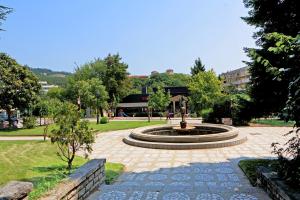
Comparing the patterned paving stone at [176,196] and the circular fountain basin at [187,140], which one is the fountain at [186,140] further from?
the patterned paving stone at [176,196]

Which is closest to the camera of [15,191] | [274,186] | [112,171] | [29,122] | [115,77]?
[15,191]

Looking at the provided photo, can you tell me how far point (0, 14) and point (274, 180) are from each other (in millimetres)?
6160

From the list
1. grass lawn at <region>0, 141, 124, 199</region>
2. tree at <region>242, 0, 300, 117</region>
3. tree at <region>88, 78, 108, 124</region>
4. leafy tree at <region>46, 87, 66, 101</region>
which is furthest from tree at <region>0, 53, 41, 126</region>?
tree at <region>242, 0, 300, 117</region>

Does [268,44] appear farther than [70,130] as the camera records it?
No

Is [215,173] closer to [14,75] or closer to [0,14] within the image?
[0,14]

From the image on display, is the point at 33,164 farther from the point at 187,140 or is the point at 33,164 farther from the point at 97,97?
the point at 97,97

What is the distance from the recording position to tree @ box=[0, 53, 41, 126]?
94.2 feet

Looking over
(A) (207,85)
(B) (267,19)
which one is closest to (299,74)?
(B) (267,19)

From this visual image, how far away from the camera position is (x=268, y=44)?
30.6ft

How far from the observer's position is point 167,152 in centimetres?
1513

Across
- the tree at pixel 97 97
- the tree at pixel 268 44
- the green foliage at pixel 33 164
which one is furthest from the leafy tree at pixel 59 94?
the tree at pixel 268 44

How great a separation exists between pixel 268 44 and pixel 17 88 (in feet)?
84.5

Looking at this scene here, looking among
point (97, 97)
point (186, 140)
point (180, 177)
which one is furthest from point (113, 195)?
point (97, 97)

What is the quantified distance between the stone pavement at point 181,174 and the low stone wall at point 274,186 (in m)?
0.31
